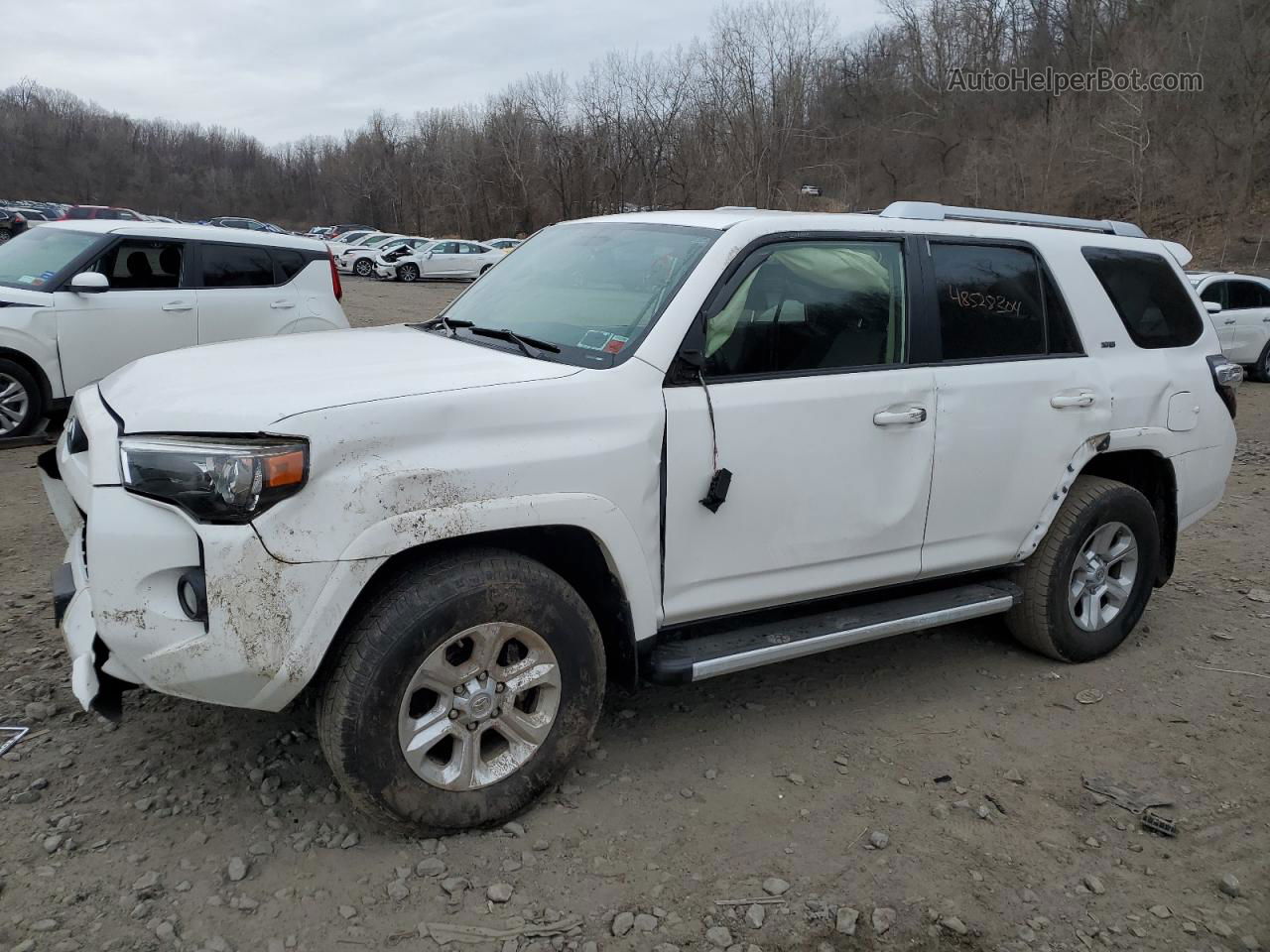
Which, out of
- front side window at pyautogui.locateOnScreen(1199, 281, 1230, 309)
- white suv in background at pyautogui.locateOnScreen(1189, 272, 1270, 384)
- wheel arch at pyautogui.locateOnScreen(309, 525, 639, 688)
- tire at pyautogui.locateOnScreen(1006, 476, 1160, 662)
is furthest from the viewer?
white suv in background at pyautogui.locateOnScreen(1189, 272, 1270, 384)

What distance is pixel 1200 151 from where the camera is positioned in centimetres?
3650

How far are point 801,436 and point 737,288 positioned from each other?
547mm

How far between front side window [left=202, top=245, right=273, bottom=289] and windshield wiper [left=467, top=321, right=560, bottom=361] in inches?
229

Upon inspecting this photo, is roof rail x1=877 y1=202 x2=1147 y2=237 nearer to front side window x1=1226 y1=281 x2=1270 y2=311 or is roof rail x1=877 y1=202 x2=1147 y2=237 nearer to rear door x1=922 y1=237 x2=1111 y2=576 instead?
rear door x1=922 y1=237 x2=1111 y2=576

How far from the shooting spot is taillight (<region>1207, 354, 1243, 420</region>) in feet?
15.3

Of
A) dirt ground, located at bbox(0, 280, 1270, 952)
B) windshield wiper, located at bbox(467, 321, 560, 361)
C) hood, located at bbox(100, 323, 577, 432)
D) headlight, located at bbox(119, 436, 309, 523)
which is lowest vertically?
dirt ground, located at bbox(0, 280, 1270, 952)

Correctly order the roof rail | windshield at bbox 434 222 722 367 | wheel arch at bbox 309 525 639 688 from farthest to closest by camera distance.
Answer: the roof rail < windshield at bbox 434 222 722 367 < wheel arch at bbox 309 525 639 688

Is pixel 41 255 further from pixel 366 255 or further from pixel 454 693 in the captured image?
pixel 366 255

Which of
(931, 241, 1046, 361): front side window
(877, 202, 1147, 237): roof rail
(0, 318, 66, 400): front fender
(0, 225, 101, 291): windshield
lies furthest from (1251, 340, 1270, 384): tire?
(0, 318, 66, 400): front fender

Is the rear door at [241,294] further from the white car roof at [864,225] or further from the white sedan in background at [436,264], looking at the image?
the white sedan in background at [436,264]

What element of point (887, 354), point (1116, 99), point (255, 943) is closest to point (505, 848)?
point (255, 943)

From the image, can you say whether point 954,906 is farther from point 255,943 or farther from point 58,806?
point 58,806

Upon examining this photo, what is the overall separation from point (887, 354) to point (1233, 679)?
7.72 ft

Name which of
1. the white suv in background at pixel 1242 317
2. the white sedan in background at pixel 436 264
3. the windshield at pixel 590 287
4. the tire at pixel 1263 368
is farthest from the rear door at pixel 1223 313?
the white sedan in background at pixel 436 264
